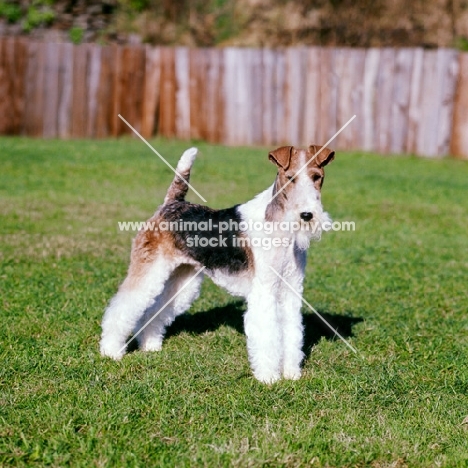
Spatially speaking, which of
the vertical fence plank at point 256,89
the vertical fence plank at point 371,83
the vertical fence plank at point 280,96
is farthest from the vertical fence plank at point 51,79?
the vertical fence plank at point 371,83

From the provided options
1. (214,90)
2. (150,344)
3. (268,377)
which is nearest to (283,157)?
(268,377)

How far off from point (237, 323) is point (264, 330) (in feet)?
4.98

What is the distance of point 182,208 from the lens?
5.55m

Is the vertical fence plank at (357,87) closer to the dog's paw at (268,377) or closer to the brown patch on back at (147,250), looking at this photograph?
the brown patch on back at (147,250)

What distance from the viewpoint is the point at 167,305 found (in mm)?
5883

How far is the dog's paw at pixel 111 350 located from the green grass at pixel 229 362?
90mm

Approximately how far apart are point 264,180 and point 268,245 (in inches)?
316

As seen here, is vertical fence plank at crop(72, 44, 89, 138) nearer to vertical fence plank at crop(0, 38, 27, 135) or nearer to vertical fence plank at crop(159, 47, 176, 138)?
vertical fence plank at crop(0, 38, 27, 135)

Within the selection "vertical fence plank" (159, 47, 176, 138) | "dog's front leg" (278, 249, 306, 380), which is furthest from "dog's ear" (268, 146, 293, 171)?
"vertical fence plank" (159, 47, 176, 138)

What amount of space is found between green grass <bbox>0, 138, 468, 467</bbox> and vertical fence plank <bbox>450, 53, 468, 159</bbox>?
170 inches

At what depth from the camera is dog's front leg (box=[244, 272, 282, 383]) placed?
503 cm

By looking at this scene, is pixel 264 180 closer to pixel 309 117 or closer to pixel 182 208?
pixel 309 117

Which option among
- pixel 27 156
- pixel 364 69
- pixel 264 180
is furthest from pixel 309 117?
pixel 27 156

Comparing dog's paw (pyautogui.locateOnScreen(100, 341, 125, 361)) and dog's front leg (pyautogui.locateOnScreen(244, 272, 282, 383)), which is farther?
dog's paw (pyautogui.locateOnScreen(100, 341, 125, 361))
